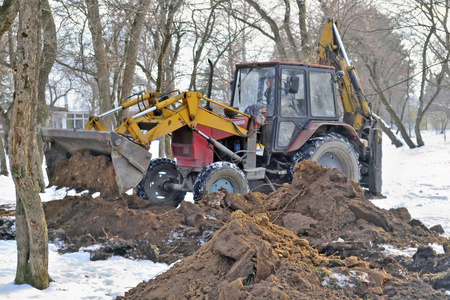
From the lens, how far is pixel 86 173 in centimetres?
823

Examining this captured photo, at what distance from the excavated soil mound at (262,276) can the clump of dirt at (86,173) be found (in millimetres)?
3255

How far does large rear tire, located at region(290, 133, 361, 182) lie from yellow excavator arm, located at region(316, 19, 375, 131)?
1.35m

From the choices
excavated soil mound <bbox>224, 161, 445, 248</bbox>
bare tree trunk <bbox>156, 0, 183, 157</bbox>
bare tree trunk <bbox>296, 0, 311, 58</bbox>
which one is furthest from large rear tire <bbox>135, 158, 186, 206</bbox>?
bare tree trunk <bbox>296, 0, 311, 58</bbox>

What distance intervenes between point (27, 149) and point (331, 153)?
686 centimetres

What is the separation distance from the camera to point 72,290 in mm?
5117

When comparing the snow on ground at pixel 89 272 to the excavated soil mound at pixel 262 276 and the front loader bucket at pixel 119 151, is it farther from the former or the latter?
the front loader bucket at pixel 119 151

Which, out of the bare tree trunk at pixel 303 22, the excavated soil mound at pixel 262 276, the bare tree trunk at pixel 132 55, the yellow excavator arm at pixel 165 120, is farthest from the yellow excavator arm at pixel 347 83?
the excavated soil mound at pixel 262 276

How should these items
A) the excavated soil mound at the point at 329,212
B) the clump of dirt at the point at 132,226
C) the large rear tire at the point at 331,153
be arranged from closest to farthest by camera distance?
1. the clump of dirt at the point at 132,226
2. the excavated soil mound at the point at 329,212
3. the large rear tire at the point at 331,153

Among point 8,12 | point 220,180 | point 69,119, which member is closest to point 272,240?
point 220,180

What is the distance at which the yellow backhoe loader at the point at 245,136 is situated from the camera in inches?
338

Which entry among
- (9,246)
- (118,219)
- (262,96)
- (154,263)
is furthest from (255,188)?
(9,246)

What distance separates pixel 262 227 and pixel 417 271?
1.77 metres

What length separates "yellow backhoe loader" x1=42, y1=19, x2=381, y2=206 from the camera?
8.59m

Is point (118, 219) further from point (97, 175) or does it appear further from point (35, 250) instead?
point (35, 250)
